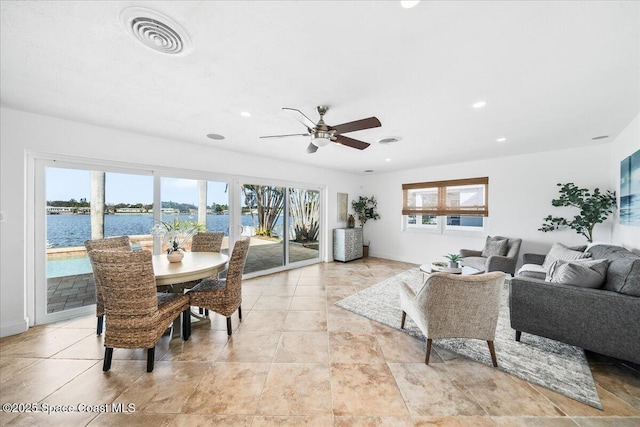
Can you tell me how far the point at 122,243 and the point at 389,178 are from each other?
587 cm

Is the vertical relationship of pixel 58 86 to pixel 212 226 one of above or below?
above

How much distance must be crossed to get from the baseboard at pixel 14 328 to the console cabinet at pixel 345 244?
5.12m

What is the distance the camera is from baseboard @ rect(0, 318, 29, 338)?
2438 millimetres

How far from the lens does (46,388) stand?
5.68 ft

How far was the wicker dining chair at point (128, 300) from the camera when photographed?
1.77m

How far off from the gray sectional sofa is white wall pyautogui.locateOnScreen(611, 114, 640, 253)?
1416 millimetres

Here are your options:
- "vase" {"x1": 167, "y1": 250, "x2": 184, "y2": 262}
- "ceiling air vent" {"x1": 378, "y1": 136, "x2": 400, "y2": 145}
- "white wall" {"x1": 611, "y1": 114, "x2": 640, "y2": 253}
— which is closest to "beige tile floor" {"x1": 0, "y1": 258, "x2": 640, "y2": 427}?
"vase" {"x1": 167, "y1": 250, "x2": 184, "y2": 262}

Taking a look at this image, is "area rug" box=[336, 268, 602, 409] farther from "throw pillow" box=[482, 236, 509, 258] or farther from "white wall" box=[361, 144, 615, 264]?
"white wall" box=[361, 144, 615, 264]

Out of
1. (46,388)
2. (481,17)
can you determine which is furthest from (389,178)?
(46,388)

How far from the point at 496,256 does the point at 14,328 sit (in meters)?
6.67

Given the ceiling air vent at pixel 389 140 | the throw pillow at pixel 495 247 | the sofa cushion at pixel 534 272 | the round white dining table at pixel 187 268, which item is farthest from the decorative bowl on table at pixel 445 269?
the round white dining table at pixel 187 268

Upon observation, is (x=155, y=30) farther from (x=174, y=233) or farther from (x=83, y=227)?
(x=83, y=227)

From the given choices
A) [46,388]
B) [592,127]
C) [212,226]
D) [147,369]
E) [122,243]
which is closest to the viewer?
[46,388]

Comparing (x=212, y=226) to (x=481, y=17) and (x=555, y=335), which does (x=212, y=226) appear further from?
(x=555, y=335)
